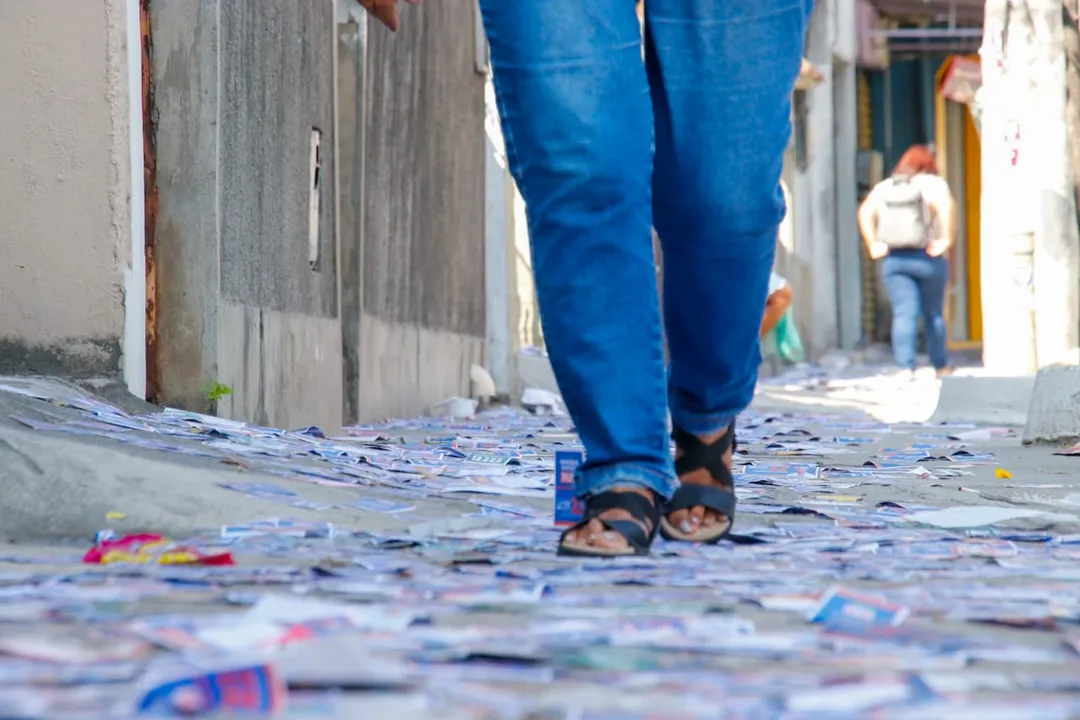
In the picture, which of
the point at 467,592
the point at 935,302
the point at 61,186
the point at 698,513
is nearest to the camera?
the point at 467,592

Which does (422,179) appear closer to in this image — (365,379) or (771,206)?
(365,379)

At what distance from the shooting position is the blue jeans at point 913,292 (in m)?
13.0

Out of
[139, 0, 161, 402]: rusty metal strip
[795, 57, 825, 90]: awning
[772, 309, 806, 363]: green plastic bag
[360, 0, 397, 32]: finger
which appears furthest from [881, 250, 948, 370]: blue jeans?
[139, 0, 161, 402]: rusty metal strip

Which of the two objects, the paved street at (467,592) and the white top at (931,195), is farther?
the white top at (931,195)

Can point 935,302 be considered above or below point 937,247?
below

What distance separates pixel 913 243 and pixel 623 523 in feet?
34.0

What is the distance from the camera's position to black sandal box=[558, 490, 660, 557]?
276cm

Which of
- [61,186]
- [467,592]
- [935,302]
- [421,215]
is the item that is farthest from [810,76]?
[467,592]

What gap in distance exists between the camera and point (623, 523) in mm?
2781

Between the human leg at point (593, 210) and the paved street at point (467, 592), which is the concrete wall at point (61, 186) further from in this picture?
the human leg at point (593, 210)

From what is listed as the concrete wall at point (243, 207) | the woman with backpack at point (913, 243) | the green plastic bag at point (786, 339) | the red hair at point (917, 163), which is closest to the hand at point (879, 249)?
the woman with backpack at point (913, 243)

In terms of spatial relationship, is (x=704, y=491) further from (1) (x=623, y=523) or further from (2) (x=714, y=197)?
(2) (x=714, y=197)

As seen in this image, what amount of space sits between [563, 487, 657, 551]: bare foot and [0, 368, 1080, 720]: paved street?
53 millimetres

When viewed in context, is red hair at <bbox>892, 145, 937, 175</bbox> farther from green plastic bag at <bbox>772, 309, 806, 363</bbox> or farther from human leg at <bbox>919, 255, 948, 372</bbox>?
green plastic bag at <bbox>772, 309, 806, 363</bbox>
